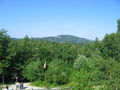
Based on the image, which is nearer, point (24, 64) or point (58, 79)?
point (58, 79)

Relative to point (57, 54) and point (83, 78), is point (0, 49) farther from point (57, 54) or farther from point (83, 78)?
point (83, 78)

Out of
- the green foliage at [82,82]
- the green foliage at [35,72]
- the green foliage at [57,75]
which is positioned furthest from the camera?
the green foliage at [35,72]

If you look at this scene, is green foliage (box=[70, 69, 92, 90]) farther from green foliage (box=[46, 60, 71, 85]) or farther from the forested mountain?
green foliage (box=[46, 60, 71, 85])

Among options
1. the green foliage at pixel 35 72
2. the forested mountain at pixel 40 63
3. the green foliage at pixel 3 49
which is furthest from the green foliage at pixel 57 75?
the green foliage at pixel 3 49

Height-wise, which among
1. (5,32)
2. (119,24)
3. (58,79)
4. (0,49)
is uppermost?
(119,24)

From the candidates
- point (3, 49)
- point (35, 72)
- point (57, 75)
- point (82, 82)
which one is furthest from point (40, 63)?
point (82, 82)

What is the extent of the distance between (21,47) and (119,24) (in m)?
39.9

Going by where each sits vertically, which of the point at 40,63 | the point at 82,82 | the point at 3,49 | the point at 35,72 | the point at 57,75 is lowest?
the point at 57,75

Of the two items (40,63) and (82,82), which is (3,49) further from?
(82,82)

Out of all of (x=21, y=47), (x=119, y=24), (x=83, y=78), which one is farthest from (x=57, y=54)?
(x=119, y=24)

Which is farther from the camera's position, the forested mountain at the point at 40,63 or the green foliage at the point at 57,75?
the forested mountain at the point at 40,63

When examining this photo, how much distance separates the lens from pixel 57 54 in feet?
136

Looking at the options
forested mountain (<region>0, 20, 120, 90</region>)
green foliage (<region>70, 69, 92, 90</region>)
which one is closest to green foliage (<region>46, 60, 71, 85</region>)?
forested mountain (<region>0, 20, 120, 90</region>)

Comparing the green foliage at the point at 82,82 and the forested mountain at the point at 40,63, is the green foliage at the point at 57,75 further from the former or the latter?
the green foliage at the point at 82,82
